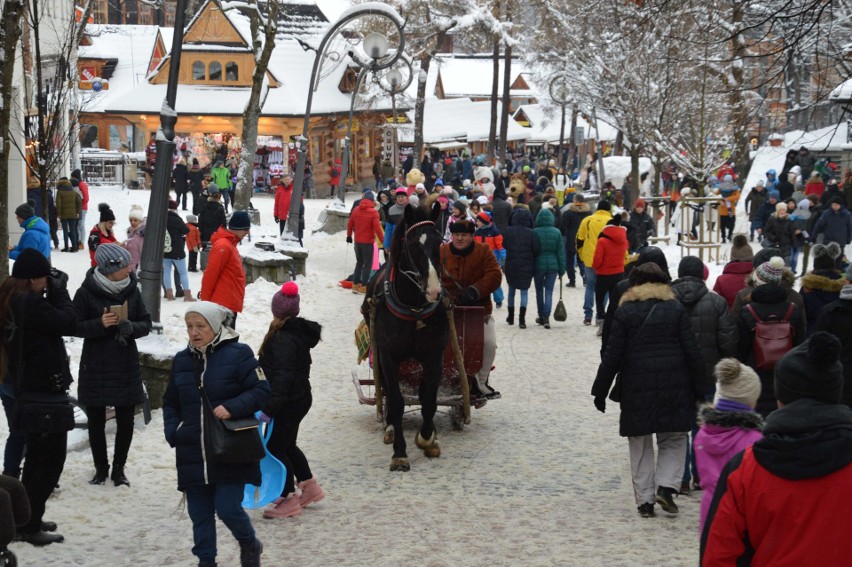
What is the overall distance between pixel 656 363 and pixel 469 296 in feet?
10.8

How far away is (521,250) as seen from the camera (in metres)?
17.8

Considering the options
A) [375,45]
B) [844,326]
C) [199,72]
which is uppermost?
[199,72]

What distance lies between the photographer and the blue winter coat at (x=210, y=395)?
6.52 meters

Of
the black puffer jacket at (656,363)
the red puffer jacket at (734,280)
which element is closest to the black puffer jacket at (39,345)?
the black puffer jacket at (656,363)

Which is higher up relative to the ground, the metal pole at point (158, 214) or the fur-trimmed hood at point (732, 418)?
the metal pole at point (158, 214)

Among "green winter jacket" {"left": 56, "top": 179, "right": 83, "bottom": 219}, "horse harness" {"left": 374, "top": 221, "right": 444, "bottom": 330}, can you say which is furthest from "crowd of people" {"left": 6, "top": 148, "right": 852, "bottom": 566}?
"green winter jacket" {"left": 56, "top": 179, "right": 83, "bottom": 219}

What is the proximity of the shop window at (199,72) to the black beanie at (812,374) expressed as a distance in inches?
1884

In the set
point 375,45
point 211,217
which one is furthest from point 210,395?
point 375,45

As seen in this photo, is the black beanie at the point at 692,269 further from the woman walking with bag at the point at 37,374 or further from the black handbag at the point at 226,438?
the woman walking with bag at the point at 37,374

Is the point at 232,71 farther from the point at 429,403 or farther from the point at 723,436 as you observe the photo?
the point at 723,436

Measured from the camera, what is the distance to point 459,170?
5159 cm

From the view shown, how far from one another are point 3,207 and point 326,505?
4896 mm

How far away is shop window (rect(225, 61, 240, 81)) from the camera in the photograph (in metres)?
50.0

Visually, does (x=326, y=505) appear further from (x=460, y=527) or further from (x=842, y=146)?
(x=842, y=146)
